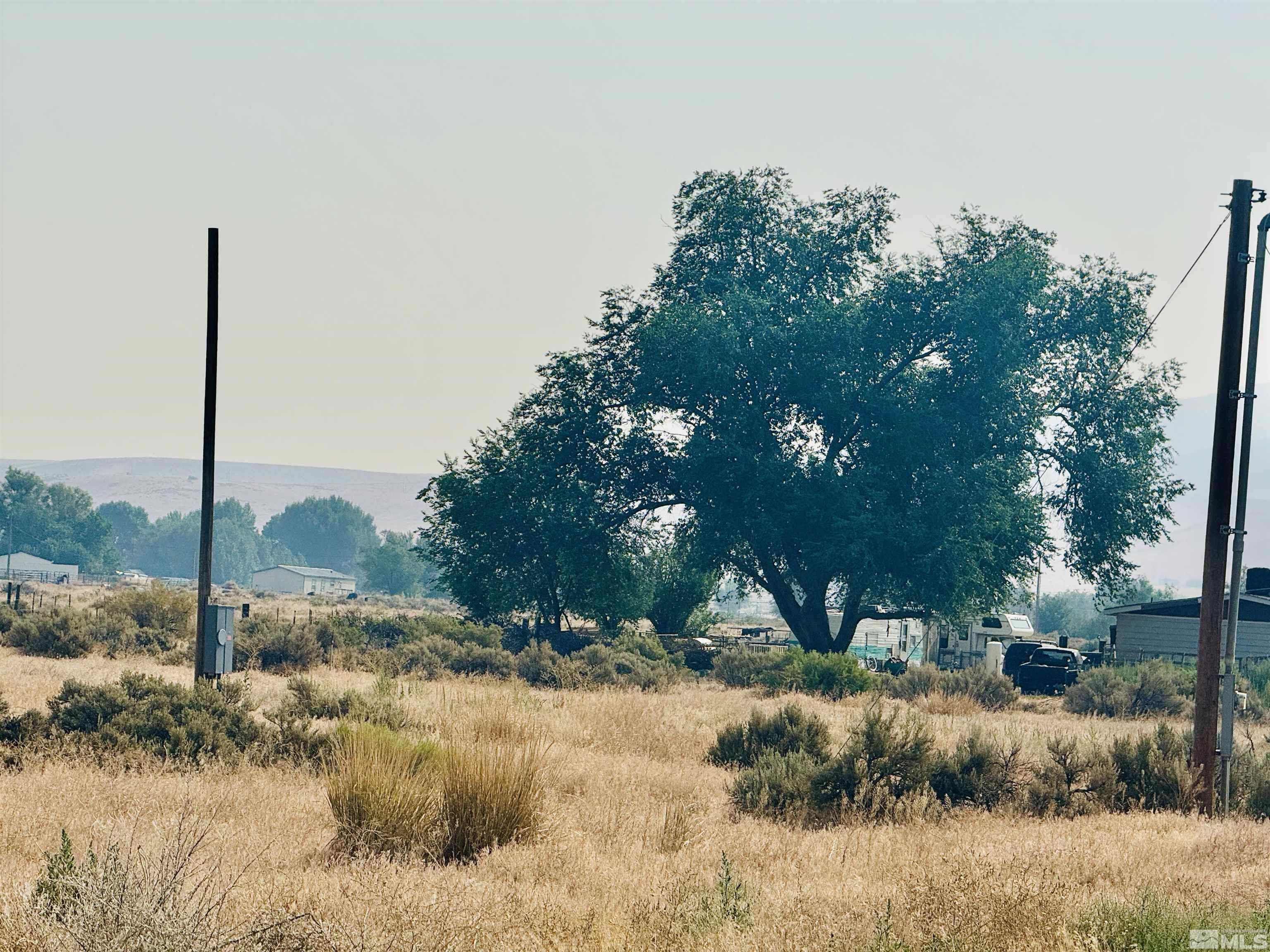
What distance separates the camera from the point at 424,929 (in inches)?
260

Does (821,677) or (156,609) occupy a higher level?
(156,609)

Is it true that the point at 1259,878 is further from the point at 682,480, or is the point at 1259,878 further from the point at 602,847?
the point at 682,480

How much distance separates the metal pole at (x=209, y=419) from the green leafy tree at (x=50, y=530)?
157 metres

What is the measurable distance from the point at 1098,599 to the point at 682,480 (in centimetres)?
1423

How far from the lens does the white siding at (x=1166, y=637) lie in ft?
137

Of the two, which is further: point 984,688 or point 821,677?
point 821,677

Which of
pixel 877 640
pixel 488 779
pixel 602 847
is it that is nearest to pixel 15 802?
pixel 488 779

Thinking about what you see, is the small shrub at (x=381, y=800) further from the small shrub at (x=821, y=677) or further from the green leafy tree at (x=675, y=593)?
the green leafy tree at (x=675, y=593)

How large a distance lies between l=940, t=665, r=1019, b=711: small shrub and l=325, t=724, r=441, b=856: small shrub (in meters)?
18.8

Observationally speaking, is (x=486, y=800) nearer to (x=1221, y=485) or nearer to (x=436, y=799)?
(x=436, y=799)

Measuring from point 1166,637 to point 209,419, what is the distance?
1297 inches

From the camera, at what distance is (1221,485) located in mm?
13961

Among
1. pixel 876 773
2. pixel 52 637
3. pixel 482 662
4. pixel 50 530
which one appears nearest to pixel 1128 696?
pixel 482 662

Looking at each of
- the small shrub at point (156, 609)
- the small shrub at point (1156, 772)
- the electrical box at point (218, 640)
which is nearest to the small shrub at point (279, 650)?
the small shrub at point (156, 609)
